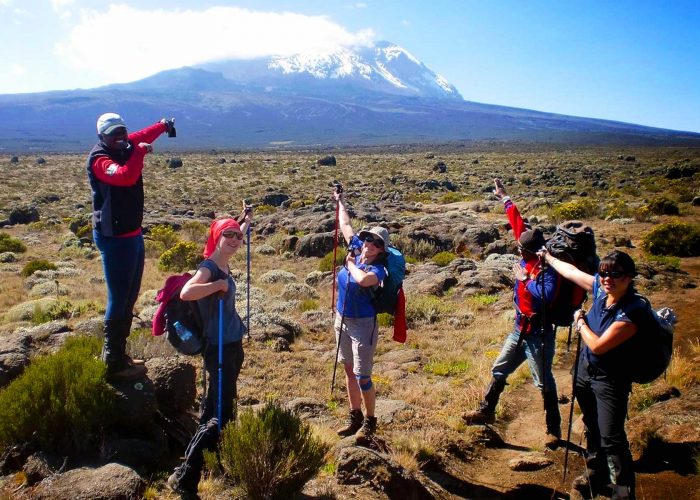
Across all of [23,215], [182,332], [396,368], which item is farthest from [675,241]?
[23,215]

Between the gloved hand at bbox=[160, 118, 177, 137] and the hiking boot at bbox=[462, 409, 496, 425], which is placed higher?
the gloved hand at bbox=[160, 118, 177, 137]

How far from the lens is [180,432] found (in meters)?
4.50

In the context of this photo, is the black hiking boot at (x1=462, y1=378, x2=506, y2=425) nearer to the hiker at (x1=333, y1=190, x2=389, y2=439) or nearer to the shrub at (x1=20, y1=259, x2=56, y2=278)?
the hiker at (x1=333, y1=190, x2=389, y2=439)

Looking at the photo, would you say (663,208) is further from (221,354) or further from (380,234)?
(221,354)

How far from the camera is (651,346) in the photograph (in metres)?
3.17

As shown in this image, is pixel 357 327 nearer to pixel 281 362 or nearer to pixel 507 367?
pixel 507 367

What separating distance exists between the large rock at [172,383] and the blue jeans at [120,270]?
0.80 metres

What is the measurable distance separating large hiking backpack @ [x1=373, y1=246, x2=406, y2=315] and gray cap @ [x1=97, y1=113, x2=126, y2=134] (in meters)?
2.29

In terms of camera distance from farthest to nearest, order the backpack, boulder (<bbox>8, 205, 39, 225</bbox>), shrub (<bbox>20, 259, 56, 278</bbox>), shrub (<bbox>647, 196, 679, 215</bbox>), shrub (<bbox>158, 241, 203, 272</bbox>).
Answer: boulder (<bbox>8, 205, 39, 225</bbox>) → shrub (<bbox>647, 196, 679, 215</bbox>) → shrub (<bbox>158, 241, 203, 272</bbox>) → shrub (<bbox>20, 259, 56, 278</bbox>) → the backpack

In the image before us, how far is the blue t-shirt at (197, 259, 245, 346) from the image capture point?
3506mm

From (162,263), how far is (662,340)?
13.9m

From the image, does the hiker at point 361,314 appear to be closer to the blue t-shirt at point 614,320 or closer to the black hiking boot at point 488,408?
the black hiking boot at point 488,408

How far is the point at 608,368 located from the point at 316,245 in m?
13.0

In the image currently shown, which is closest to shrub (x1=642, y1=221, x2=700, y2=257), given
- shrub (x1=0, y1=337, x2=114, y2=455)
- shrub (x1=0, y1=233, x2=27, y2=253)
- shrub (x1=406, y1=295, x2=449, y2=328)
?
shrub (x1=406, y1=295, x2=449, y2=328)
